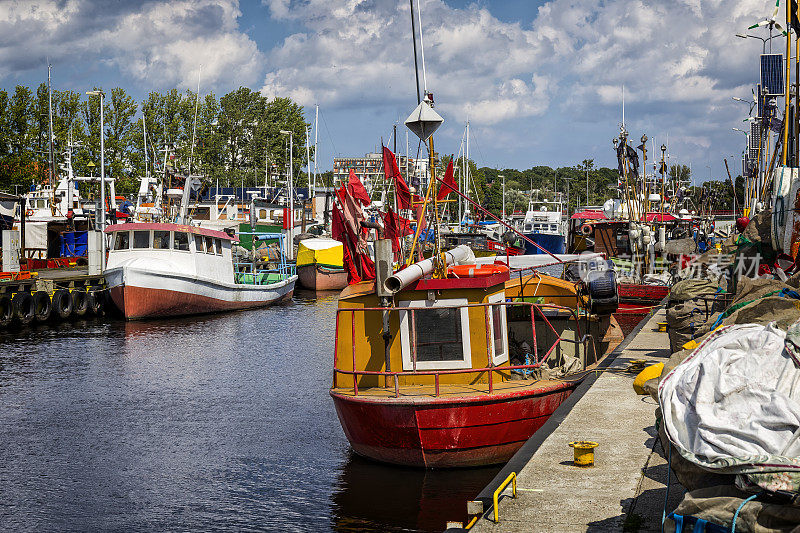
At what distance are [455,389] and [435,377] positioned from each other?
474mm

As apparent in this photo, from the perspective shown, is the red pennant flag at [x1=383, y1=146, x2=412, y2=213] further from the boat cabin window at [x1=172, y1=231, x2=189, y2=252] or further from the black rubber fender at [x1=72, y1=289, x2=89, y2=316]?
the black rubber fender at [x1=72, y1=289, x2=89, y2=316]

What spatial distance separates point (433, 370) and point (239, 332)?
1894 centimetres

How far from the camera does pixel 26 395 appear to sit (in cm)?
1889

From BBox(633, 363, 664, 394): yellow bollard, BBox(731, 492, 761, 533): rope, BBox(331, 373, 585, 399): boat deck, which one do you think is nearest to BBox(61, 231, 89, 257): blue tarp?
BBox(331, 373, 585, 399): boat deck

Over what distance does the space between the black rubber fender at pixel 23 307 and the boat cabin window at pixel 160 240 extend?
4946mm

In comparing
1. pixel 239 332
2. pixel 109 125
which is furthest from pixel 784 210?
pixel 109 125

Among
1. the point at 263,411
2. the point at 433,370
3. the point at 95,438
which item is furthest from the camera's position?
the point at 263,411

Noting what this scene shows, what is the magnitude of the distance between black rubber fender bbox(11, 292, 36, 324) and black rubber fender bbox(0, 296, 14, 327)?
122 mm

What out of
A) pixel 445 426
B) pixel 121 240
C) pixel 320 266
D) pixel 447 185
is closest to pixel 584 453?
pixel 445 426

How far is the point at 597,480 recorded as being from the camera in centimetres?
841

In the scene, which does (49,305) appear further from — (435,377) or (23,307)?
(435,377)

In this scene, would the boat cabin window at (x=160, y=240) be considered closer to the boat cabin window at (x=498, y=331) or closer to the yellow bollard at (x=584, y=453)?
the boat cabin window at (x=498, y=331)

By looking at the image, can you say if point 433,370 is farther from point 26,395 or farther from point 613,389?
point 26,395

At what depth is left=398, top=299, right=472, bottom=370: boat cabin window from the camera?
40.4 feet
